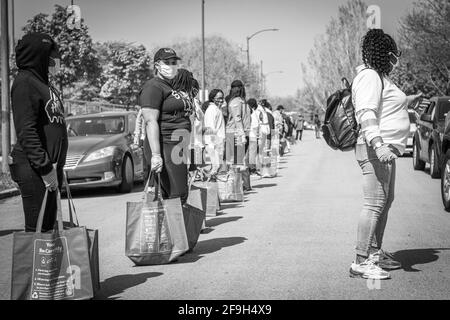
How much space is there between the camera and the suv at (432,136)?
1368cm

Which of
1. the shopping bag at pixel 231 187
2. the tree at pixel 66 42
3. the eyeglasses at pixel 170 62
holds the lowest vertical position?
the shopping bag at pixel 231 187

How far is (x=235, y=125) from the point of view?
477 inches

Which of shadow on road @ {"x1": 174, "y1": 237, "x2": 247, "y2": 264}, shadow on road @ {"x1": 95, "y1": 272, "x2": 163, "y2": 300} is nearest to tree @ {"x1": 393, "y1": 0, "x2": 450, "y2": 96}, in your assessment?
shadow on road @ {"x1": 174, "y1": 237, "x2": 247, "y2": 264}

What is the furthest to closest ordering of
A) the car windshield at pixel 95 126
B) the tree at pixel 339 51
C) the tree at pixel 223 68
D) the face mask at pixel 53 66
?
the tree at pixel 339 51 < the tree at pixel 223 68 < the car windshield at pixel 95 126 < the face mask at pixel 53 66

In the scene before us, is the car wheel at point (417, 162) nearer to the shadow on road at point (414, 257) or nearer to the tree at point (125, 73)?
the shadow on road at point (414, 257)

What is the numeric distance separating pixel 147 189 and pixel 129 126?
7.58 m

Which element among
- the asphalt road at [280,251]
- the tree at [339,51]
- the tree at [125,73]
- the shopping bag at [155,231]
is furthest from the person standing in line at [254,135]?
the tree at [339,51]

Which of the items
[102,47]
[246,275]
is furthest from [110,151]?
[102,47]

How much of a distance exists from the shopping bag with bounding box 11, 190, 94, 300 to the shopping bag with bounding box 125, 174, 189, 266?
1.27m

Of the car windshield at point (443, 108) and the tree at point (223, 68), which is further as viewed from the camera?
the tree at point (223, 68)

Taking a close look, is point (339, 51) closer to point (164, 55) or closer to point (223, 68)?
point (223, 68)

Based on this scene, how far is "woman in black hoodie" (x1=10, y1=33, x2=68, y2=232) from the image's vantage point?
4520 mm

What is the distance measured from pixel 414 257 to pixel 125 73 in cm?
4349

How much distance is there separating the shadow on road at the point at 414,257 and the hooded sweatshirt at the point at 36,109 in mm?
3050
